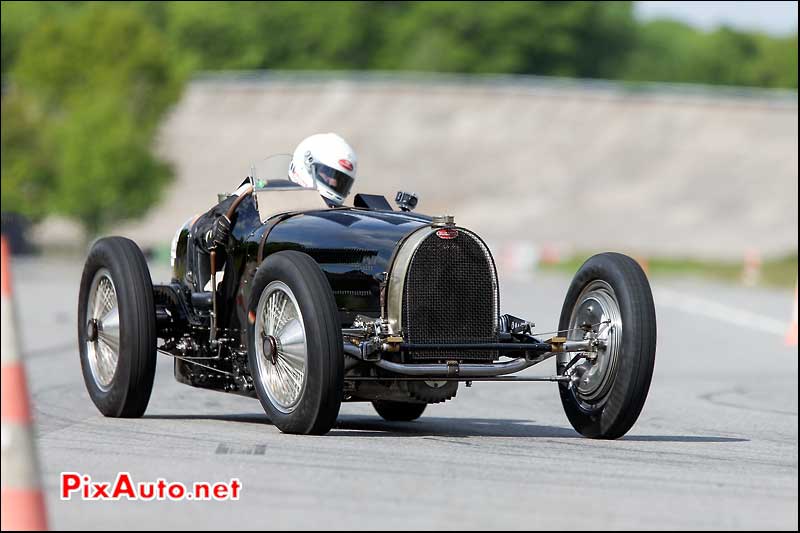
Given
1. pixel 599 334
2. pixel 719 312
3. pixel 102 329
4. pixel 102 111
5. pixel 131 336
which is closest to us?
pixel 599 334

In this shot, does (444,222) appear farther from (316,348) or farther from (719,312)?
(719,312)

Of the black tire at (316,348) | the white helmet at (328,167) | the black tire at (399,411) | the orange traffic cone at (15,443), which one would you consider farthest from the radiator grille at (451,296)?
the orange traffic cone at (15,443)

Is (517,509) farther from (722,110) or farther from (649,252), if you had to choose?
(722,110)

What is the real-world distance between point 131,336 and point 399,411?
195 centimetres

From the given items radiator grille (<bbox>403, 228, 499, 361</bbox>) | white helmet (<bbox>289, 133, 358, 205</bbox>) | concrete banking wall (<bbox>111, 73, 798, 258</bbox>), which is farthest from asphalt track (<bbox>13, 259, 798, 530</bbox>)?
concrete banking wall (<bbox>111, 73, 798, 258</bbox>)

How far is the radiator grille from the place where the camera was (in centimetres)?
866

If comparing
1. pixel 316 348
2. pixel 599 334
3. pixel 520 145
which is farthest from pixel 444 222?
pixel 520 145

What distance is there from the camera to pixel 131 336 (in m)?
9.39

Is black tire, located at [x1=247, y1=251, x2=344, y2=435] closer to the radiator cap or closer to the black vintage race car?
the black vintage race car

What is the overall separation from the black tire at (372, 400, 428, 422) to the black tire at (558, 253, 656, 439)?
1.60 meters

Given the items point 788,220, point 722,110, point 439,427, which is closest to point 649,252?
point 788,220

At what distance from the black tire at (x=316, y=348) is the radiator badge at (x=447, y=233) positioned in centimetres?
78

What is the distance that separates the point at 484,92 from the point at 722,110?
505 inches

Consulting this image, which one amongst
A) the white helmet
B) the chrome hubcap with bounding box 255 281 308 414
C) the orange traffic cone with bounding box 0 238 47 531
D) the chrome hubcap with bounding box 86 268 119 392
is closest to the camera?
the orange traffic cone with bounding box 0 238 47 531
